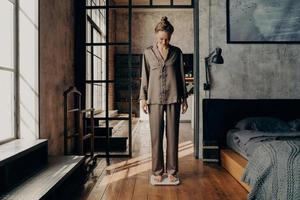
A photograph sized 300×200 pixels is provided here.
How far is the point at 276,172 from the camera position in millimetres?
2322

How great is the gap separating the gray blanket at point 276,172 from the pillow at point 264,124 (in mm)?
1378

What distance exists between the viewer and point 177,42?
10633mm

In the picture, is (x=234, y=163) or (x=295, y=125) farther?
(x=295, y=125)

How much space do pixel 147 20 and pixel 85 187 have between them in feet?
27.7

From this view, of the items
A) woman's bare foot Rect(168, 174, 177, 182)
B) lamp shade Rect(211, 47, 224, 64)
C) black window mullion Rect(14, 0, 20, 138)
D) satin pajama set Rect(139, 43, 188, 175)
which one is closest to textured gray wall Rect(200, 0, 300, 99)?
lamp shade Rect(211, 47, 224, 64)

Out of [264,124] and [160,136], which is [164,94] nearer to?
[160,136]

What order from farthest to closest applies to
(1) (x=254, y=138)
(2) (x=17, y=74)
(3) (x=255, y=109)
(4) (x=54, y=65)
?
(3) (x=255, y=109) → (4) (x=54, y=65) → (1) (x=254, y=138) → (2) (x=17, y=74)

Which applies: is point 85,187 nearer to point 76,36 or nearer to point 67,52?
point 67,52

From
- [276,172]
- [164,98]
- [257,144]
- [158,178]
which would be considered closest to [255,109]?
[257,144]

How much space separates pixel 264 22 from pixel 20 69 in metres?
3.27

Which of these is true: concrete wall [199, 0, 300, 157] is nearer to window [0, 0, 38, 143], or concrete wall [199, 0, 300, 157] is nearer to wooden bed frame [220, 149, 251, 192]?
wooden bed frame [220, 149, 251, 192]

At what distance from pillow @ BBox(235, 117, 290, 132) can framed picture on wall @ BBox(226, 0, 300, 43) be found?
114 centimetres

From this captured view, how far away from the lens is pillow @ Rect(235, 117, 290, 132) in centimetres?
394

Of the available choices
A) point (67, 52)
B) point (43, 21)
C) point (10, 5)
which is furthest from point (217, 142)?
point (10, 5)
